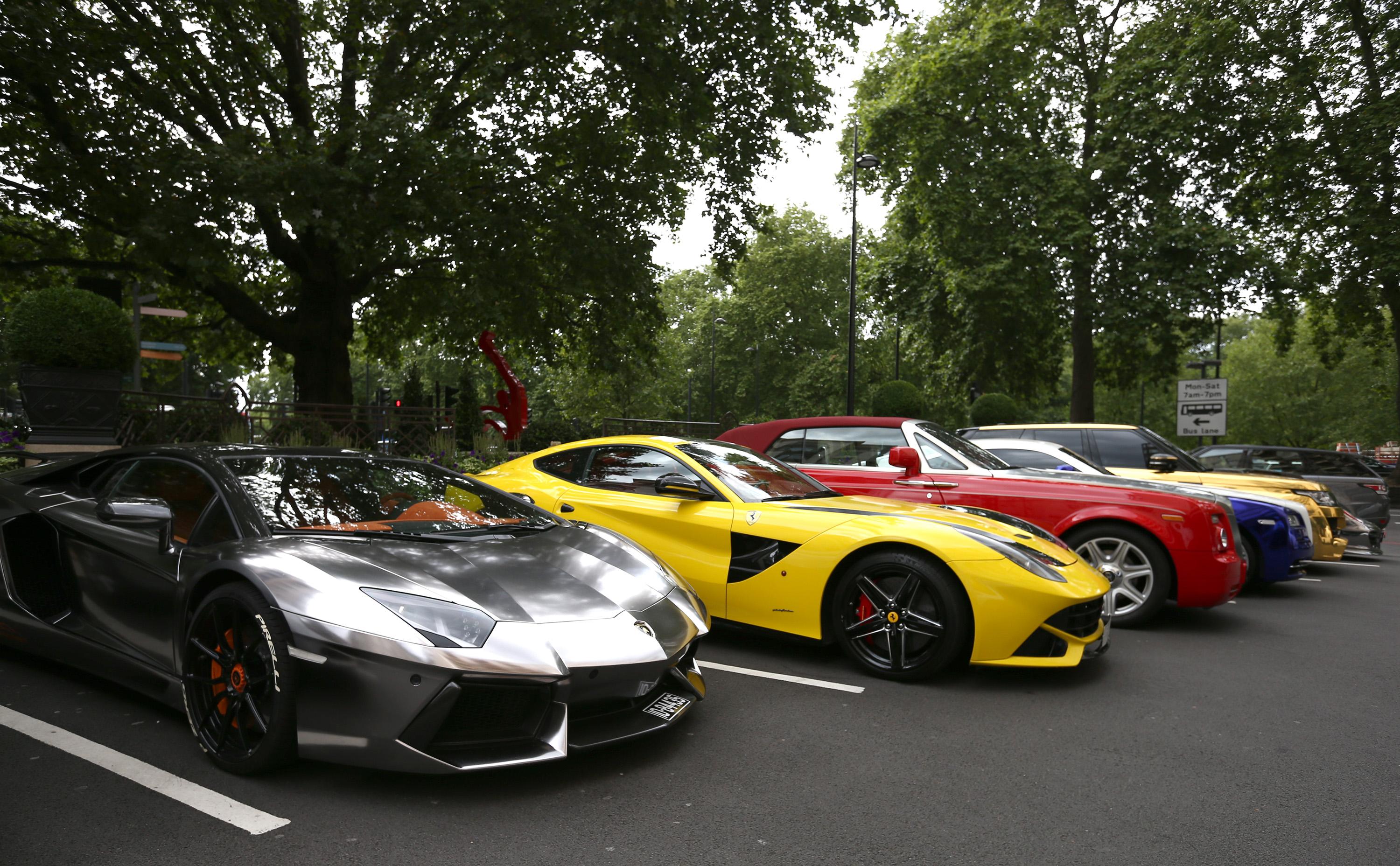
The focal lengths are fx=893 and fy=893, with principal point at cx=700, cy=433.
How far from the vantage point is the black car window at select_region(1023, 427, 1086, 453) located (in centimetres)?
1019

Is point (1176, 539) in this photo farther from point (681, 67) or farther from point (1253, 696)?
point (681, 67)

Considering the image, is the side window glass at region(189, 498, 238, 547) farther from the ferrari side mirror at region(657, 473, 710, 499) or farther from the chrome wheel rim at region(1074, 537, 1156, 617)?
the chrome wheel rim at region(1074, 537, 1156, 617)

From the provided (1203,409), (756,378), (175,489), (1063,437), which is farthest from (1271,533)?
(756,378)

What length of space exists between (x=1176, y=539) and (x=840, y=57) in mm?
12161

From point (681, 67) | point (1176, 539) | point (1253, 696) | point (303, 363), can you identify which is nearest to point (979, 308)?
point (681, 67)

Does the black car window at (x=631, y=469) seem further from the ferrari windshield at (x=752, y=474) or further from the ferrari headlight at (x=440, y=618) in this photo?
the ferrari headlight at (x=440, y=618)

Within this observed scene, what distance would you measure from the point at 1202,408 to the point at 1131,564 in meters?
17.3

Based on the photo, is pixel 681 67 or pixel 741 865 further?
pixel 681 67

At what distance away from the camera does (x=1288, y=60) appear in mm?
22141

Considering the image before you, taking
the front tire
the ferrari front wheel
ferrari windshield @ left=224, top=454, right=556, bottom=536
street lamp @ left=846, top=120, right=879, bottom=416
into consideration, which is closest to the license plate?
ferrari windshield @ left=224, top=454, right=556, bottom=536

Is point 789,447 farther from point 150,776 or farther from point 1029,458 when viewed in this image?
point 150,776

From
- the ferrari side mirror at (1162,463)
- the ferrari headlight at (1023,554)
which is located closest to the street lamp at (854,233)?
the ferrari side mirror at (1162,463)

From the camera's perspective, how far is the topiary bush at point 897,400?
2572 cm

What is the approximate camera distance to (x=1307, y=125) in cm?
2212
